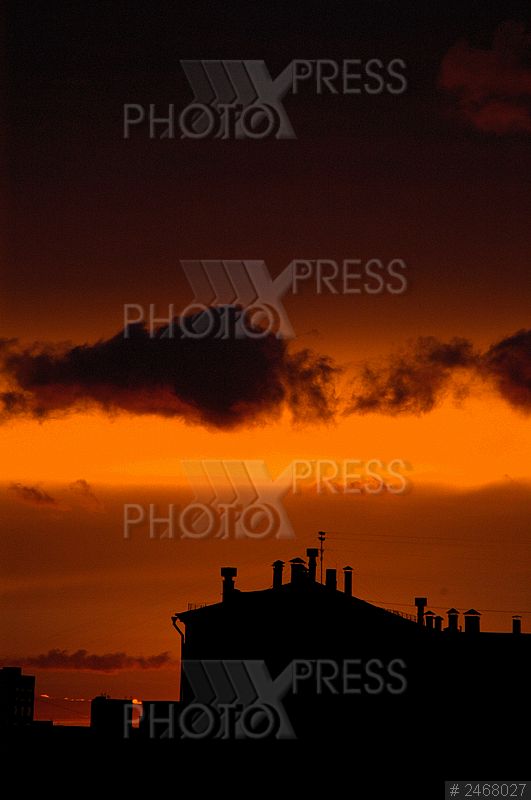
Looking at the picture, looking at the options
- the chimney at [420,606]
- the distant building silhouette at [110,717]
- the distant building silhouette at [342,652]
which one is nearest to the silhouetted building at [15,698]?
the distant building silhouette at [110,717]

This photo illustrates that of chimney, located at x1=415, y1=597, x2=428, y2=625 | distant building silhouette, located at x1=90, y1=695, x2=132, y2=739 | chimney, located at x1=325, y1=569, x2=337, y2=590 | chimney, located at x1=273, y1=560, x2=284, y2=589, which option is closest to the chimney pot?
chimney, located at x1=325, y1=569, x2=337, y2=590

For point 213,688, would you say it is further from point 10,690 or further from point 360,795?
point 360,795

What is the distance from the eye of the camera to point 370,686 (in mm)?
26312

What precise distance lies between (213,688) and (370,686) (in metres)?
2.91

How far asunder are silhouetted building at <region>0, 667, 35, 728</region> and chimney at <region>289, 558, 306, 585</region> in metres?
5.52

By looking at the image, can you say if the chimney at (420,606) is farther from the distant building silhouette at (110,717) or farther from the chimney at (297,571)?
the distant building silhouette at (110,717)

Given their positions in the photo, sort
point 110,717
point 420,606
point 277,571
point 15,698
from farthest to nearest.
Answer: point 420,606, point 277,571, point 15,698, point 110,717

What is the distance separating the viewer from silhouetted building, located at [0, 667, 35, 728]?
2211 cm

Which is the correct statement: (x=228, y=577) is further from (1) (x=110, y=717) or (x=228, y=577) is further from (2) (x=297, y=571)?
(1) (x=110, y=717)

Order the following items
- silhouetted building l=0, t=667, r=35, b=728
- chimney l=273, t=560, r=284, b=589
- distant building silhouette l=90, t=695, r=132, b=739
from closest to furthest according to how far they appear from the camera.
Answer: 1. distant building silhouette l=90, t=695, r=132, b=739
2. silhouetted building l=0, t=667, r=35, b=728
3. chimney l=273, t=560, r=284, b=589

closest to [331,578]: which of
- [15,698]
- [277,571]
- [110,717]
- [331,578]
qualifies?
[331,578]

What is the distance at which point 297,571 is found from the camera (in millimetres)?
28203

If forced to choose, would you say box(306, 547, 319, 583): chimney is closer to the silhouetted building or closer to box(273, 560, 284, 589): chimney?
box(273, 560, 284, 589): chimney

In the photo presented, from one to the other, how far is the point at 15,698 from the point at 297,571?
5.88m
